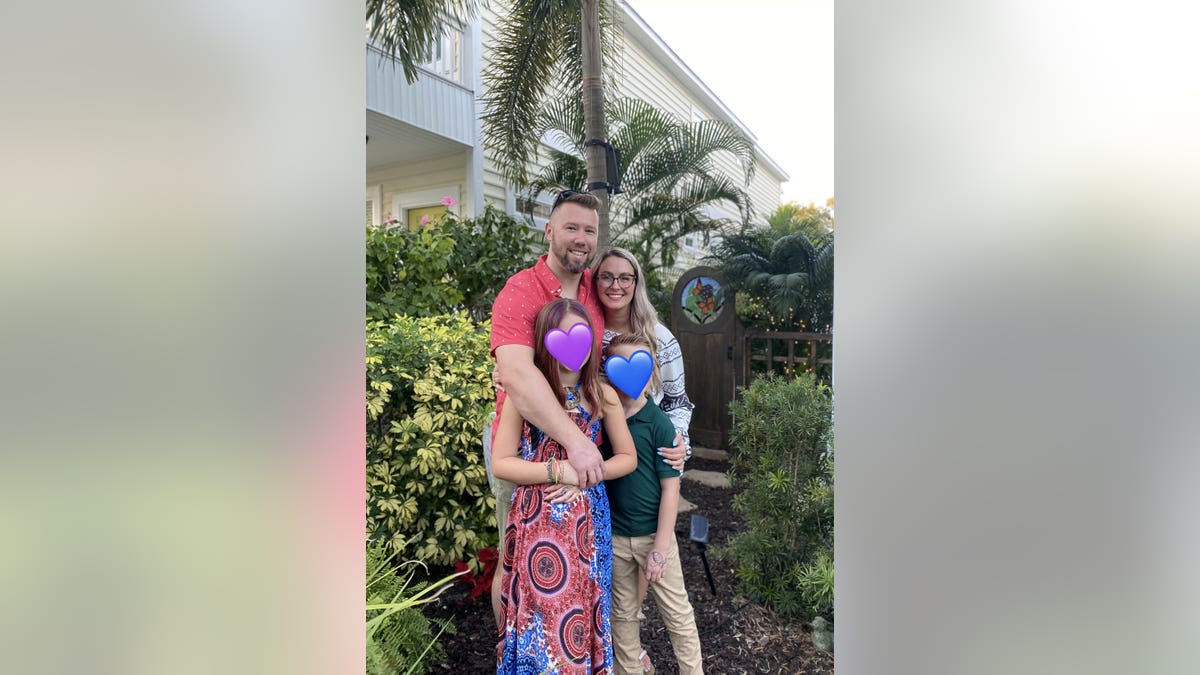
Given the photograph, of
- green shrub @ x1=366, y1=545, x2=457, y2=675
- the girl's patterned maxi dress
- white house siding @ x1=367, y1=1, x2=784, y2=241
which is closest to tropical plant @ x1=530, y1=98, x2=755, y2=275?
white house siding @ x1=367, y1=1, x2=784, y2=241

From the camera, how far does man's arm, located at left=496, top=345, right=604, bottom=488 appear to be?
2037mm

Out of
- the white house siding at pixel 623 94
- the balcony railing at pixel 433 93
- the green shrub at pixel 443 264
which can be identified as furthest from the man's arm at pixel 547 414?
the balcony railing at pixel 433 93

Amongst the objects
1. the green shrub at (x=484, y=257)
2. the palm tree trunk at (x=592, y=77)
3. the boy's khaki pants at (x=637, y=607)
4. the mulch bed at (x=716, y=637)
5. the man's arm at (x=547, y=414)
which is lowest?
the mulch bed at (x=716, y=637)

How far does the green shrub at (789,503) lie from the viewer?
352 cm

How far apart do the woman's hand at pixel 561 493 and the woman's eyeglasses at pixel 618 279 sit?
33.3 inches

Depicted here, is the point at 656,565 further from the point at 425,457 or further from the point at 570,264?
the point at 425,457

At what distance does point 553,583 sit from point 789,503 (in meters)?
1.94

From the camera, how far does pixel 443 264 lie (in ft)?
19.9

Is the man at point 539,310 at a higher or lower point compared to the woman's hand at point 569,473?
higher

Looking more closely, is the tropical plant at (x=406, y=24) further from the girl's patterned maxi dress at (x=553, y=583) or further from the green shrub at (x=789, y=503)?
the girl's patterned maxi dress at (x=553, y=583)

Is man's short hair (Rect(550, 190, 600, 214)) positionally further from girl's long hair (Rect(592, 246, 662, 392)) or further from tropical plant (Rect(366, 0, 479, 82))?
tropical plant (Rect(366, 0, 479, 82))
